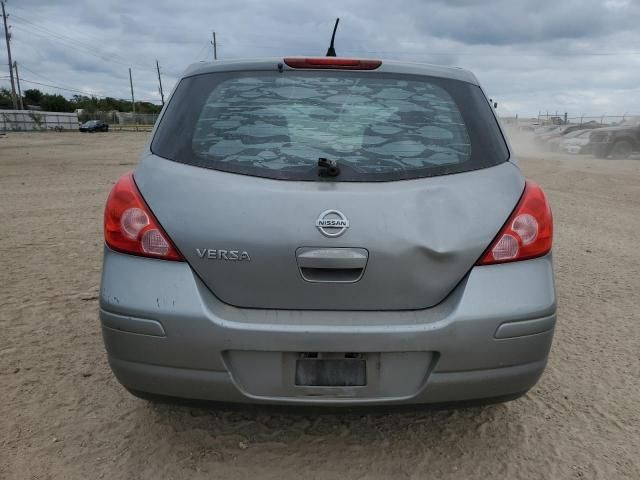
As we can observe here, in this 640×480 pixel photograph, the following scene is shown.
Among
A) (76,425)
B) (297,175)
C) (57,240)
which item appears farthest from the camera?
(57,240)

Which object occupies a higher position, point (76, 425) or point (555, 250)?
point (76, 425)

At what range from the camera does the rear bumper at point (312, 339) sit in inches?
77.9

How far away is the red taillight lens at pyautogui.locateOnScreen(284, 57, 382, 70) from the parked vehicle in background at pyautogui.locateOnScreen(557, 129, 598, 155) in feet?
75.0

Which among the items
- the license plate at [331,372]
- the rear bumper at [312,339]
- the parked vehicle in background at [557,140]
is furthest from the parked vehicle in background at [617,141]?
the license plate at [331,372]

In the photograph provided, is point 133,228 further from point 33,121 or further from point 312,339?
point 33,121

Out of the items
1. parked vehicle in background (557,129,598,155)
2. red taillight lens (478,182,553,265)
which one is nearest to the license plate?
red taillight lens (478,182,553,265)

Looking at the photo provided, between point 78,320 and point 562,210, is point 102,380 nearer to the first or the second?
point 78,320

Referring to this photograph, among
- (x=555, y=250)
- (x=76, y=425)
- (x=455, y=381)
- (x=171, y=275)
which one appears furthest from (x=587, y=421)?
(x=555, y=250)

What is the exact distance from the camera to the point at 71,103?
91688mm

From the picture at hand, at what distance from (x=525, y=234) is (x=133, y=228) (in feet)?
4.83

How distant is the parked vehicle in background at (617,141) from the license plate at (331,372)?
22.6 metres

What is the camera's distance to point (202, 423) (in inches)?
104

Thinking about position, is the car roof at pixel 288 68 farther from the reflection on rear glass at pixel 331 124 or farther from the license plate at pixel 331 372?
the license plate at pixel 331 372

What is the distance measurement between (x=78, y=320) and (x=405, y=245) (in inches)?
109
